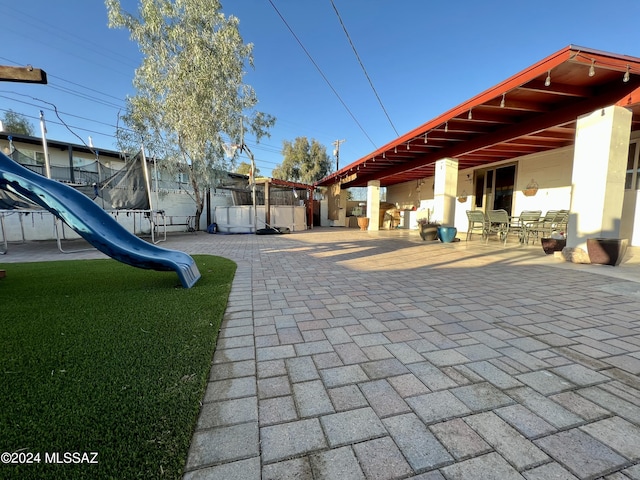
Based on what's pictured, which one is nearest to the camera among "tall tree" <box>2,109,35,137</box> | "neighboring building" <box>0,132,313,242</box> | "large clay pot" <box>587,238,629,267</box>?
"large clay pot" <box>587,238,629,267</box>

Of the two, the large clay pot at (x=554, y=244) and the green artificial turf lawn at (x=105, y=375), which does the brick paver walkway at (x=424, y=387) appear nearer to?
the green artificial turf lawn at (x=105, y=375)

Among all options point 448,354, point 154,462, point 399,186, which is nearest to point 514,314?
point 448,354

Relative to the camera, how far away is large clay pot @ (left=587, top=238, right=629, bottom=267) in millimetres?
4422

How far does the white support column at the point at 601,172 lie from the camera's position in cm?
437

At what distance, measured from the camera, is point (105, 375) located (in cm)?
151

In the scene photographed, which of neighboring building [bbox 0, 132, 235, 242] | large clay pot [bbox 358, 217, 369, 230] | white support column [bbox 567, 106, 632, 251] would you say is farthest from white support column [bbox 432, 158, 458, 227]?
neighboring building [bbox 0, 132, 235, 242]

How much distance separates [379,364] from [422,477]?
759mm

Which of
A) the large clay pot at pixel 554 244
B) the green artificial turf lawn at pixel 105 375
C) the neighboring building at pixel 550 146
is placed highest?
the neighboring building at pixel 550 146

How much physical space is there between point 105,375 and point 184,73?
35.1ft

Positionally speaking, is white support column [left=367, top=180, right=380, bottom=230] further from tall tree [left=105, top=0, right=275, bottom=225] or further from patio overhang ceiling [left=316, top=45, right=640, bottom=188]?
tall tree [left=105, top=0, right=275, bottom=225]

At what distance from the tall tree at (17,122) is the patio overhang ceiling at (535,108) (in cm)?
2243

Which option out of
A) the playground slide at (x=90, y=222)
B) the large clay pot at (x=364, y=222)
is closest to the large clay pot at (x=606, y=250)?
the playground slide at (x=90, y=222)

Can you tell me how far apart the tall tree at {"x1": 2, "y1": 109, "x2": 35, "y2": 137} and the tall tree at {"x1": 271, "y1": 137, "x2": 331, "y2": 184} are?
55.8 feet

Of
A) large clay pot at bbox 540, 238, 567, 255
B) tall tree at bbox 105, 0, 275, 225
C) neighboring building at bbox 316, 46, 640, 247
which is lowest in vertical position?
large clay pot at bbox 540, 238, 567, 255
